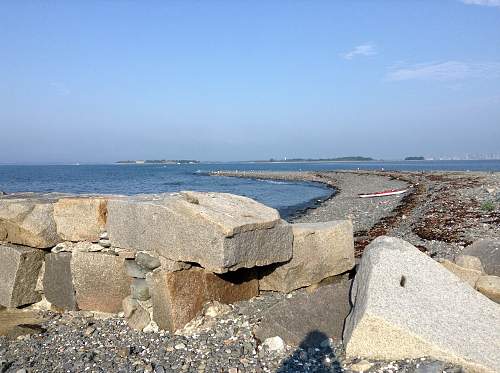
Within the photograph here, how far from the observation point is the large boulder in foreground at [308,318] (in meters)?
4.35

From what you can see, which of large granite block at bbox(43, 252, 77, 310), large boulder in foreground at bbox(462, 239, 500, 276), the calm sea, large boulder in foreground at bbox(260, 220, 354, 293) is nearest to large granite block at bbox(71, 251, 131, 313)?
large granite block at bbox(43, 252, 77, 310)

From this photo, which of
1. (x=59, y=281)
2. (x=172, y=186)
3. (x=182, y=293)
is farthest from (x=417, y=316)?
(x=172, y=186)

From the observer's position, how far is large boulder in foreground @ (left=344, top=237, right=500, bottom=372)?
3.55 meters

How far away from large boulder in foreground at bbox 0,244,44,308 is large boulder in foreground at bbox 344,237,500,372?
4.28m

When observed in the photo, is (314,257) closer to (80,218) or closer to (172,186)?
(80,218)

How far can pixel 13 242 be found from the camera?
6184 millimetres

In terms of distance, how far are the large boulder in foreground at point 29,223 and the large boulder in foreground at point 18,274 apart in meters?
0.14

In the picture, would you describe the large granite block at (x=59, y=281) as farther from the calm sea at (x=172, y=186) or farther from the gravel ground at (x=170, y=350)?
the calm sea at (x=172, y=186)

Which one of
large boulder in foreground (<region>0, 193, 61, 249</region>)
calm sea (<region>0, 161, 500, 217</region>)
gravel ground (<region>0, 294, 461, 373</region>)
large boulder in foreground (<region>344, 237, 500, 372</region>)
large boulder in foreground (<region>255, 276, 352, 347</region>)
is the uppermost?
large boulder in foreground (<region>0, 193, 61, 249</region>)

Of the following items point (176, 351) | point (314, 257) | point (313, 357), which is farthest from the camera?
point (314, 257)

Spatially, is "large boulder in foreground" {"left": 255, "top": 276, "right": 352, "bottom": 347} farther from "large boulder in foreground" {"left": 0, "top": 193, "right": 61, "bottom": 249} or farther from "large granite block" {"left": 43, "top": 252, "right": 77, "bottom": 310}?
"large boulder in foreground" {"left": 0, "top": 193, "right": 61, "bottom": 249}

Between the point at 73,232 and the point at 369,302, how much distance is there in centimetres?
391

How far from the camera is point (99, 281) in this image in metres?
5.70

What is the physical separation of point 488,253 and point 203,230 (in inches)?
148
